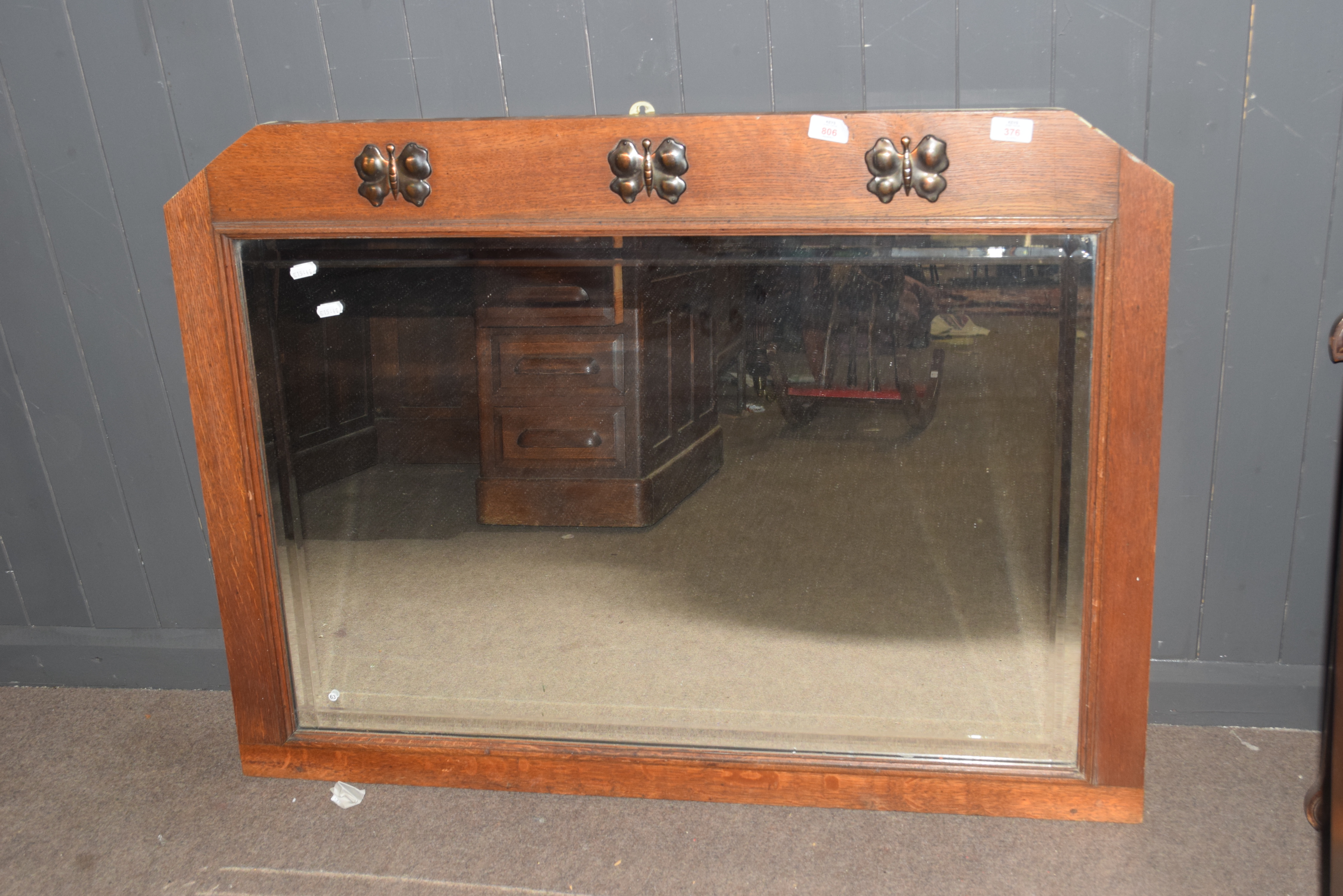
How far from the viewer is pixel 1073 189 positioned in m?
1.14

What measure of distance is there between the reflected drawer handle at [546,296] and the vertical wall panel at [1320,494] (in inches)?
39.3

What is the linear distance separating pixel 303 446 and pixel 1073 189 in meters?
1.09

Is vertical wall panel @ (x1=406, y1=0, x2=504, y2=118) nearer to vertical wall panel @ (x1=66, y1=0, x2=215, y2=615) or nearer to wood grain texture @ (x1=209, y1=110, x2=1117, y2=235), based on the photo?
wood grain texture @ (x1=209, y1=110, x2=1117, y2=235)

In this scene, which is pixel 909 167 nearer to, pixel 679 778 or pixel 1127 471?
pixel 1127 471

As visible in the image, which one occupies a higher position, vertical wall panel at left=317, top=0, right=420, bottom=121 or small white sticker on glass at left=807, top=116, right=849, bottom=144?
vertical wall panel at left=317, top=0, right=420, bottom=121

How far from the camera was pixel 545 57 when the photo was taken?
4.35ft

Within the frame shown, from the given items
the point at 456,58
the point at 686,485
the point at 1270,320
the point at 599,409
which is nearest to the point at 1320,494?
the point at 1270,320

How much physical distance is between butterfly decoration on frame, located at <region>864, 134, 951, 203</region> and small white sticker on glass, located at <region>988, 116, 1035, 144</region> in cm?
6

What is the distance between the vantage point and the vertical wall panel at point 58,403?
1.49 metres

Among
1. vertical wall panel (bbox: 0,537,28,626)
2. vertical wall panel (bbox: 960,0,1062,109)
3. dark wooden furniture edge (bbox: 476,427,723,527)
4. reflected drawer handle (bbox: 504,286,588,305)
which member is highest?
vertical wall panel (bbox: 960,0,1062,109)

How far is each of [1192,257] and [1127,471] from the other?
0.34 metres

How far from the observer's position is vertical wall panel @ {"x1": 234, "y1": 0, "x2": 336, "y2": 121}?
1.36 m

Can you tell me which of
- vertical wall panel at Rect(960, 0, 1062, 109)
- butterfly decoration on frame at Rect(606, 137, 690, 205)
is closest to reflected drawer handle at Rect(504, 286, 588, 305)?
butterfly decoration on frame at Rect(606, 137, 690, 205)

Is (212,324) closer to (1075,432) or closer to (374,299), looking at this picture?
(374,299)
